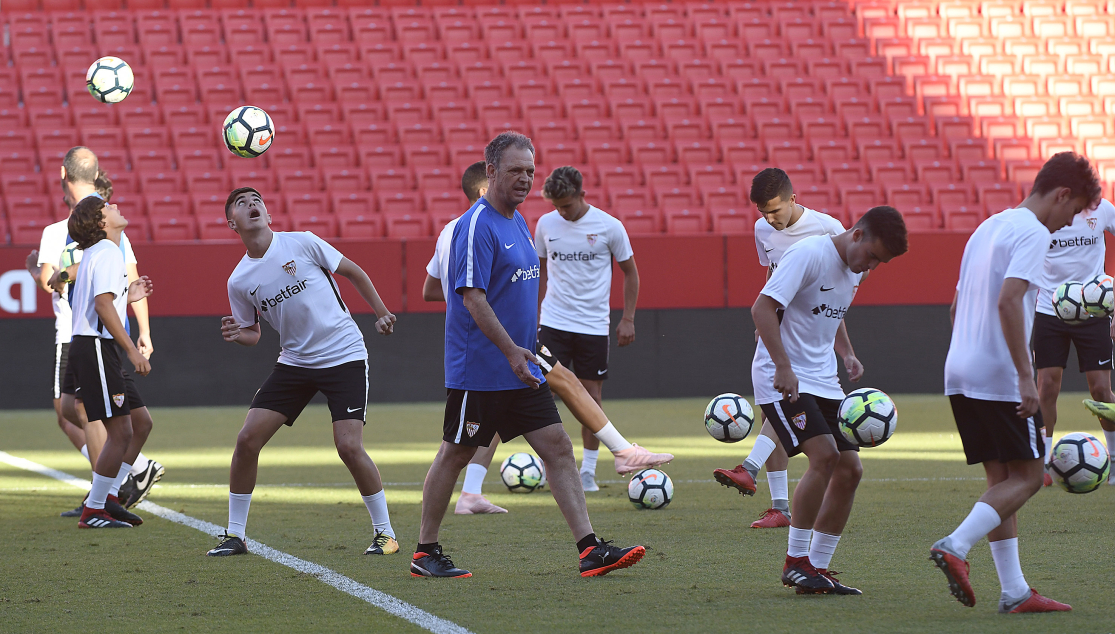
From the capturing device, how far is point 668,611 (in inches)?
201

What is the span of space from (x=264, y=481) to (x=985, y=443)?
624 cm

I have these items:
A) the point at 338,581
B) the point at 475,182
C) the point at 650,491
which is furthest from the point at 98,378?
the point at 650,491

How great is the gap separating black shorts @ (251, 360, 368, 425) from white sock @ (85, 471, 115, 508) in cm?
163

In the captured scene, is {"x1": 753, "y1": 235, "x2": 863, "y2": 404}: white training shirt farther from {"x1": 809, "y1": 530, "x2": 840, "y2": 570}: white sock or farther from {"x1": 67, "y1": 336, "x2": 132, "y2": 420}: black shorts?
{"x1": 67, "y1": 336, "x2": 132, "y2": 420}: black shorts

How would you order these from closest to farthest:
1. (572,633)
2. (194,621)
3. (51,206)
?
(572,633)
(194,621)
(51,206)

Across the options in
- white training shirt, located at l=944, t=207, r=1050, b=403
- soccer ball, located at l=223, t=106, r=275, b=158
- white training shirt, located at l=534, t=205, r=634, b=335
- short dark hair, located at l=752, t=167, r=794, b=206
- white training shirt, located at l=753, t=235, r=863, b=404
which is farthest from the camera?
soccer ball, located at l=223, t=106, r=275, b=158

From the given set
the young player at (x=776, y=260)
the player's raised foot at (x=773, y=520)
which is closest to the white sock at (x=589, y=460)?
the young player at (x=776, y=260)

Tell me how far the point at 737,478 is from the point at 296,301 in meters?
2.79

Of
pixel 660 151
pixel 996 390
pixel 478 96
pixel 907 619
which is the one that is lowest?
pixel 907 619

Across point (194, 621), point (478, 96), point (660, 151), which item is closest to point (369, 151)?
point (478, 96)

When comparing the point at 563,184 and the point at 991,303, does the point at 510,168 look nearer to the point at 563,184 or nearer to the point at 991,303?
the point at 991,303

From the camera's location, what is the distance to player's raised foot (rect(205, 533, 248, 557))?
6.56 m

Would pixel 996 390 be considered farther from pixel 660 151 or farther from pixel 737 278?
pixel 660 151

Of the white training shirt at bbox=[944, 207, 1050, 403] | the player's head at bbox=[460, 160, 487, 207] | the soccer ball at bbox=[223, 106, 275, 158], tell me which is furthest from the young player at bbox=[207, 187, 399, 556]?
the soccer ball at bbox=[223, 106, 275, 158]
